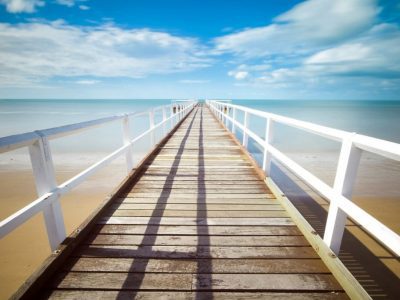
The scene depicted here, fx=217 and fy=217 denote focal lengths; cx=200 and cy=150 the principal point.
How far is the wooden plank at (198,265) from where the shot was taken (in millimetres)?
1825

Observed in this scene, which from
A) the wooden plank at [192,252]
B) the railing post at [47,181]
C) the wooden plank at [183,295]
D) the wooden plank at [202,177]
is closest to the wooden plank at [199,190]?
the wooden plank at [202,177]

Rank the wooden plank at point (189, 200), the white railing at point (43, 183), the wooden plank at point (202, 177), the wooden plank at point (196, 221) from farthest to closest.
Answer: the wooden plank at point (202, 177) → the wooden plank at point (189, 200) → the wooden plank at point (196, 221) → the white railing at point (43, 183)

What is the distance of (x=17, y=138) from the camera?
148 centimetres

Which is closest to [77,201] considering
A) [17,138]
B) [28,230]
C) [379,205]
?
[28,230]

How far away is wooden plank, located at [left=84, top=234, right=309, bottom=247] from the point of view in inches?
85.0

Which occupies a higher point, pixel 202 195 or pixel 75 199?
pixel 202 195

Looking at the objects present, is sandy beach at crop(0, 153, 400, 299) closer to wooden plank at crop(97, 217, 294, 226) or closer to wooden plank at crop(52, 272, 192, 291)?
wooden plank at crop(97, 217, 294, 226)

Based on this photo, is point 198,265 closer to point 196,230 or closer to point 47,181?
point 196,230

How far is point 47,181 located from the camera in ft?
5.91

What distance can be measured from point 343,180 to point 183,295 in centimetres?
151

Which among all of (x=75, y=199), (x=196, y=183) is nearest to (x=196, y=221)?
(x=196, y=183)

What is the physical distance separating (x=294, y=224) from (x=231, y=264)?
1.04 m

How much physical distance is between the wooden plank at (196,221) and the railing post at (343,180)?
66 centimetres

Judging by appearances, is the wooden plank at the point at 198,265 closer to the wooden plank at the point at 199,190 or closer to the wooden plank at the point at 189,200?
the wooden plank at the point at 189,200
